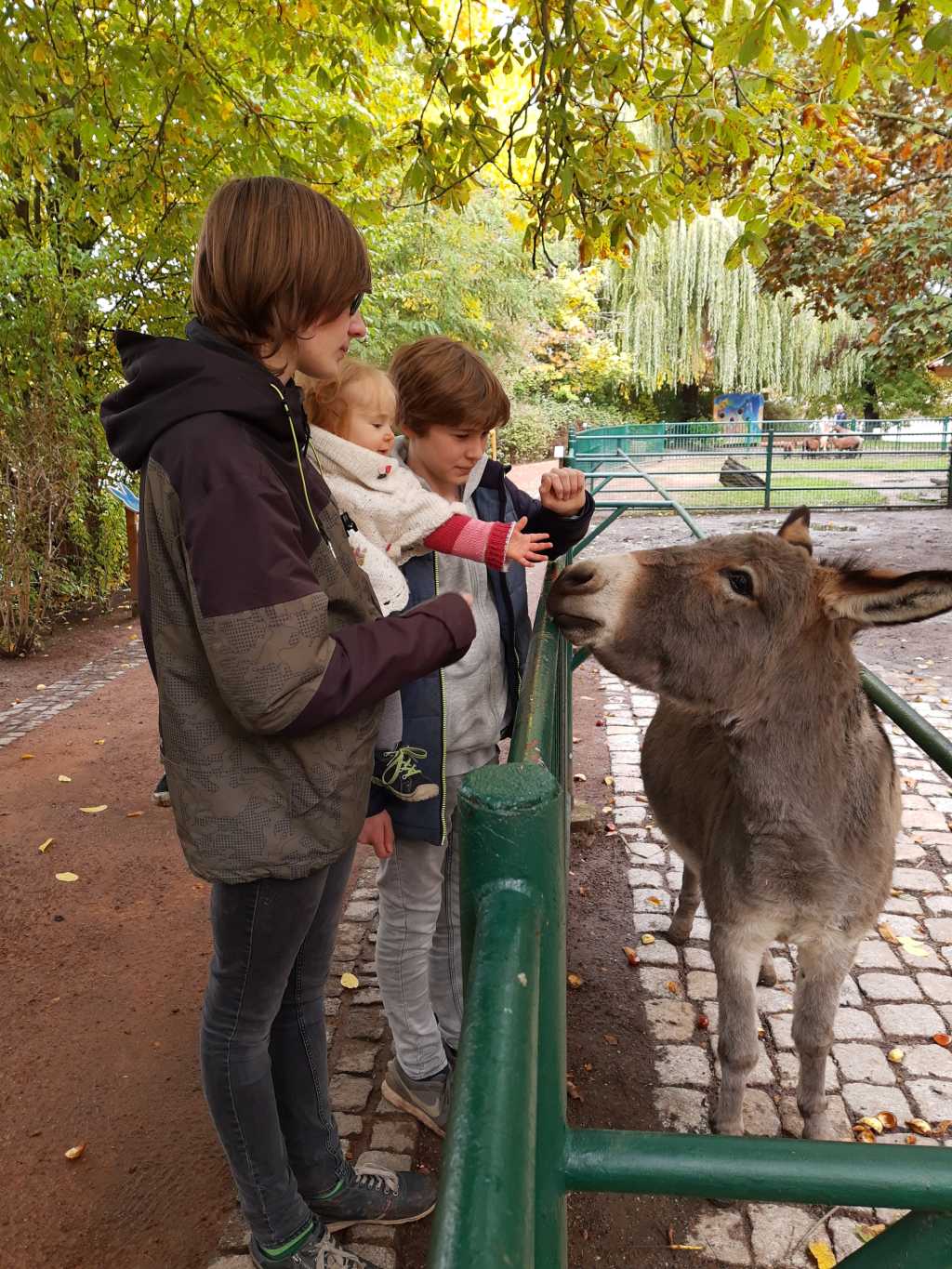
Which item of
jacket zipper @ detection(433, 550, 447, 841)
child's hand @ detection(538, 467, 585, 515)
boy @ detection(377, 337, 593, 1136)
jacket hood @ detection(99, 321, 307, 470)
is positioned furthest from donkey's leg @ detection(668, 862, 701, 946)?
jacket hood @ detection(99, 321, 307, 470)

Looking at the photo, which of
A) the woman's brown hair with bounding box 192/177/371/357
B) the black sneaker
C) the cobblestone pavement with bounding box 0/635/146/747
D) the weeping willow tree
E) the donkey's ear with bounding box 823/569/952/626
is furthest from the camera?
the weeping willow tree

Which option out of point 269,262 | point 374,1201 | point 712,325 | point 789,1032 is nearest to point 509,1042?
point 269,262

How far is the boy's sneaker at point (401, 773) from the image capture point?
2203mm

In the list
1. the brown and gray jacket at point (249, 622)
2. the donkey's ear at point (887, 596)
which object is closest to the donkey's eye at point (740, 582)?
the donkey's ear at point (887, 596)

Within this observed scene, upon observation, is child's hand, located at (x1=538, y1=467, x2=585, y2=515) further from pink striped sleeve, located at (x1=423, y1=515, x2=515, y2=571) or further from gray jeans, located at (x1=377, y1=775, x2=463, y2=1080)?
gray jeans, located at (x1=377, y1=775, x2=463, y2=1080)

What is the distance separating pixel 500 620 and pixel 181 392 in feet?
4.27

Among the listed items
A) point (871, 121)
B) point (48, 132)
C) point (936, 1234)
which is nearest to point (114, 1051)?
point (936, 1234)

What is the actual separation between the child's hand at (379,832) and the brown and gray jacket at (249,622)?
1.39 feet

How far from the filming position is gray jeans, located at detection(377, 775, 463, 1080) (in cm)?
250

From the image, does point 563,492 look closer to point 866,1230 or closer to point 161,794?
point 866,1230

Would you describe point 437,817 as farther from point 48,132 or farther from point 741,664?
point 48,132

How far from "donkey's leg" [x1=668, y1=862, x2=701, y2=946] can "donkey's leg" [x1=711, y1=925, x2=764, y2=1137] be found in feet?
3.48

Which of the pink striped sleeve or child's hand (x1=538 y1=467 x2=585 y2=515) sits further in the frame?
child's hand (x1=538 y1=467 x2=585 y2=515)

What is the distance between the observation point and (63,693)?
7.79m
